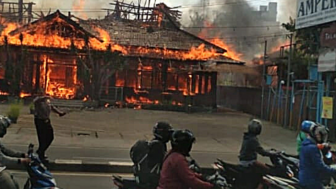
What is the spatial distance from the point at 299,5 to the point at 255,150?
11.3 meters

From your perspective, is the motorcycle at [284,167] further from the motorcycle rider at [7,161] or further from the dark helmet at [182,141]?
the motorcycle rider at [7,161]

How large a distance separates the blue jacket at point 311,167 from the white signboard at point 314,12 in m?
10.6

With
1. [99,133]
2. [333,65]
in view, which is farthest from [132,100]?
[333,65]

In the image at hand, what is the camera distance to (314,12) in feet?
54.3

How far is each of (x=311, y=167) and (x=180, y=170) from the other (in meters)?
1.75

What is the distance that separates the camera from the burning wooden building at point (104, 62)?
33188mm

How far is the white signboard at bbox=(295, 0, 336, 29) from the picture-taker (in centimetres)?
1570

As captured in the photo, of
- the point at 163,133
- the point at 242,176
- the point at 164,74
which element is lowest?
the point at 242,176

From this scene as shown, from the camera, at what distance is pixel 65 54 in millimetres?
34906

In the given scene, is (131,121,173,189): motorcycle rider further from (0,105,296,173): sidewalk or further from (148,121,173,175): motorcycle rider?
(0,105,296,173): sidewalk

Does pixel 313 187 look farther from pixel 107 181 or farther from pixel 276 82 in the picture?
pixel 276 82

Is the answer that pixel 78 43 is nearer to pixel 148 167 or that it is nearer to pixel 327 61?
pixel 327 61

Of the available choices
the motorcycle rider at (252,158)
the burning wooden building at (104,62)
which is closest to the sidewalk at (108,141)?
the motorcycle rider at (252,158)

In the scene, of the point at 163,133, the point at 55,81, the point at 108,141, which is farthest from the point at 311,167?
the point at 55,81
